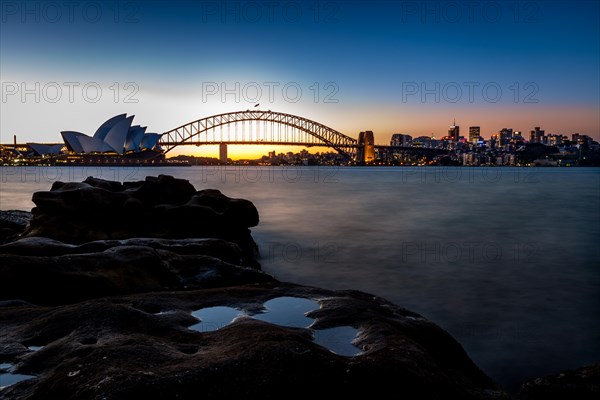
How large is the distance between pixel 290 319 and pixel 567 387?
5.61 feet

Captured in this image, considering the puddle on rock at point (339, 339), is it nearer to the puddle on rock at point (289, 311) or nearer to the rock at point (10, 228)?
the puddle on rock at point (289, 311)

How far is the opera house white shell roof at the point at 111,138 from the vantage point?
70938 mm

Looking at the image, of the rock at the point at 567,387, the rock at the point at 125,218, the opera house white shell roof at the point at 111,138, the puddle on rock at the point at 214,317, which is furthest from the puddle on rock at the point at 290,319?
the opera house white shell roof at the point at 111,138

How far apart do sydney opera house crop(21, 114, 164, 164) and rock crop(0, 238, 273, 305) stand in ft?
232

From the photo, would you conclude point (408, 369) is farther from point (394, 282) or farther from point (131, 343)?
point (394, 282)

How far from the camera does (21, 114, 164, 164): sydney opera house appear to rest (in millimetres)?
71375

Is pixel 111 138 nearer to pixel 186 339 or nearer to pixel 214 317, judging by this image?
pixel 214 317

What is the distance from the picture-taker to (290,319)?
11.0ft

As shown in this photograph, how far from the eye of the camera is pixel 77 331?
2.60 metres

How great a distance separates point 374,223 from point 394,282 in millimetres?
9064

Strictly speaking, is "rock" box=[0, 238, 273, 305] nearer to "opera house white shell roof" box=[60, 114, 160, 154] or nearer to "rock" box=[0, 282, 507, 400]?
"rock" box=[0, 282, 507, 400]

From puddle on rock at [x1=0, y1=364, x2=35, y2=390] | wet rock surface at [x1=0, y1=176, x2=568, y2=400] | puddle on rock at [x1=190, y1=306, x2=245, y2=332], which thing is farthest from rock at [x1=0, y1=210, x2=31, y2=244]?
puddle on rock at [x1=0, y1=364, x2=35, y2=390]

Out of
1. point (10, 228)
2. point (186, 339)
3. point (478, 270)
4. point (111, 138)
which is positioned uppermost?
point (111, 138)

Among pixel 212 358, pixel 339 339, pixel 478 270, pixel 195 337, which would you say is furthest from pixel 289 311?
pixel 478 270
